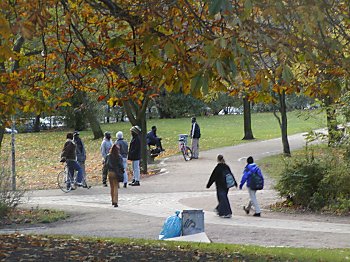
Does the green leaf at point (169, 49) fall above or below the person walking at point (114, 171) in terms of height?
above

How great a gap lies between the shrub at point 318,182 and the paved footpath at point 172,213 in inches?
27.1

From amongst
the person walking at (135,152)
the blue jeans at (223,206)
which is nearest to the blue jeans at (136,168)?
the person walking at (135,152)

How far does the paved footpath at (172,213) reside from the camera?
14.7 metres

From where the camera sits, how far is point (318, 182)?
19438 millimetres

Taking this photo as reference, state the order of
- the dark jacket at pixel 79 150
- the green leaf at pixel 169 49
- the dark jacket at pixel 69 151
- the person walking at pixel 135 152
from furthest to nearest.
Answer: the dark jacket at pixel 79 150 → the person walking at pixel 135 152 → the dark jacket at pixel 69 151 → the green leaf at pixel 169 49

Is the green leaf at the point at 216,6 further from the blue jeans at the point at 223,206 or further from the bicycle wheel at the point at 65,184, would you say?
the bicycle wheel at the point at 65,184

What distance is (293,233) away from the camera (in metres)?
15.0

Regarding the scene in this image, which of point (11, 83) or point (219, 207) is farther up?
point (11, 83)

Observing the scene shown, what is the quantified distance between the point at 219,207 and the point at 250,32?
33.4 ft

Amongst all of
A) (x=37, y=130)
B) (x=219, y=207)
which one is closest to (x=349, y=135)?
(x=219, y=207)

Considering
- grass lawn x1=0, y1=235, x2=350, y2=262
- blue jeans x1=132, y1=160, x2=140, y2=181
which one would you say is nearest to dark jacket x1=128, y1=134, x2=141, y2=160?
blue jeans x1=132, y1=160, x2=140, y2=181

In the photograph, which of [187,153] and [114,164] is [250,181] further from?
[187,153]

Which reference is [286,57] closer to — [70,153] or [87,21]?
[87,21]

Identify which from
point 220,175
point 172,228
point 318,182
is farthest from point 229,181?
point 172,228
